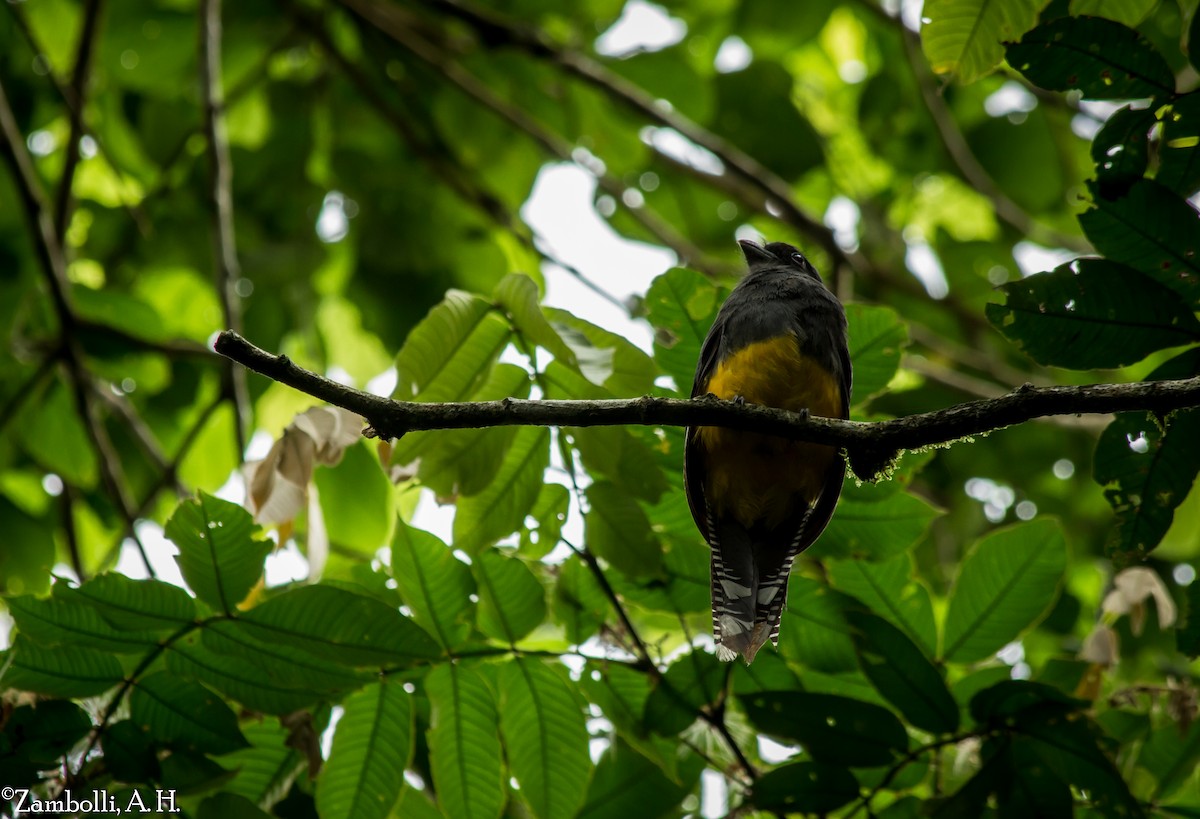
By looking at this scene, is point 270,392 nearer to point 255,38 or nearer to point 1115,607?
point 255,38

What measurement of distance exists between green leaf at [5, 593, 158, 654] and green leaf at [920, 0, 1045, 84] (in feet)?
7.17

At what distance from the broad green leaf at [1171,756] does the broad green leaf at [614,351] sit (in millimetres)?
1566

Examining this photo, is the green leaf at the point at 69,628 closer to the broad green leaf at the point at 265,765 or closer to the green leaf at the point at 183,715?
the green leaf at the point at 183,715

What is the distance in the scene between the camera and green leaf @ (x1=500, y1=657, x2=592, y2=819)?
2.52m

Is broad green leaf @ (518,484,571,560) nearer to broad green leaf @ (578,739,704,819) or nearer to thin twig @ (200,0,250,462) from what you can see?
broad green leaf @ (578,739,704,819)

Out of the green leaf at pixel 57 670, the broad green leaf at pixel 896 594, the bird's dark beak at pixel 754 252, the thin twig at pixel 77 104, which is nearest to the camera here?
the green leaf at pixel 57 670

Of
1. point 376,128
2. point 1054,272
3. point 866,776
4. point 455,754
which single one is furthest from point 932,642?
point 376,128

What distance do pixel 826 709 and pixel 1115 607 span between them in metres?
0.89

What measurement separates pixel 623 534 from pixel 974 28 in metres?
1.39

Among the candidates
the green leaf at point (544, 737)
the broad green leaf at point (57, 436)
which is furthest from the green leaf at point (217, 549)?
the broad green leaf at point (57, 436)

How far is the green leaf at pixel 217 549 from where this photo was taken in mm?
2303

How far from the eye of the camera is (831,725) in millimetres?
2543

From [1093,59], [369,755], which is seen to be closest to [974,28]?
[1093,59]

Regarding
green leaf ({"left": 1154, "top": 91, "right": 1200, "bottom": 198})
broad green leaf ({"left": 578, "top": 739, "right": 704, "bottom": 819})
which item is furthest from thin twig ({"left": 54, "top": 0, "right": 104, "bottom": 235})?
green leaf ({"left": 1154, "top": 91, "right": 1200, "bottom": 198})
